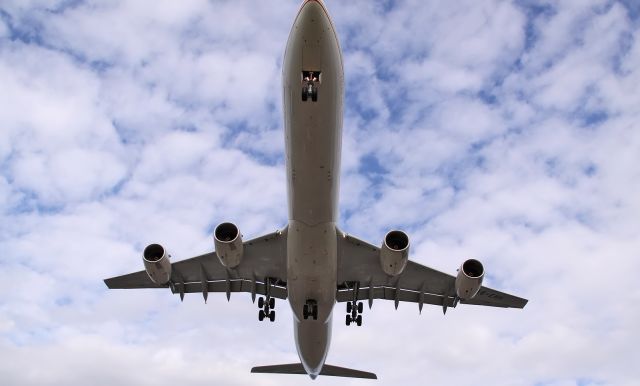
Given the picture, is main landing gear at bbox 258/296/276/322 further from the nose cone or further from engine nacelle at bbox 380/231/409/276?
the nose cone

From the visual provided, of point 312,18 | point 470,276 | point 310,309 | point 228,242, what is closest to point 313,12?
point 312,18

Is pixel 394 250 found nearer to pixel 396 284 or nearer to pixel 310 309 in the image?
pixel 310 309

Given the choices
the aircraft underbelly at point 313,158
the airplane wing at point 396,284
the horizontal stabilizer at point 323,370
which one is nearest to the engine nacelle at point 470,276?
the airplane wing at point 396,284

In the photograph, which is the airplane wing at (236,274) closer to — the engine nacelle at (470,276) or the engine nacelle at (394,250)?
the engine nacelle at (394,250)

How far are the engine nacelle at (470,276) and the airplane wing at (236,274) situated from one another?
6.23m

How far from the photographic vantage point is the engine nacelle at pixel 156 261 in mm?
19844

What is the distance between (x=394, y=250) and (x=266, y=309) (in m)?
7.35

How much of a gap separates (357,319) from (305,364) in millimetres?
2739

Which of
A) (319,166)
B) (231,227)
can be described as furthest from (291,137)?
(231,227)

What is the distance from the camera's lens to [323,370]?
27.0 metres

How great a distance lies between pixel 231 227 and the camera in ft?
61.7

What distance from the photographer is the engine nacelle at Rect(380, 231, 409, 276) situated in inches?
741

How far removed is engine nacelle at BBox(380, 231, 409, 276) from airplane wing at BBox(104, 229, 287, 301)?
12.8ft

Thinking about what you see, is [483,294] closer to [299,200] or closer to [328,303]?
[328,303]
